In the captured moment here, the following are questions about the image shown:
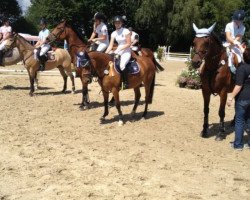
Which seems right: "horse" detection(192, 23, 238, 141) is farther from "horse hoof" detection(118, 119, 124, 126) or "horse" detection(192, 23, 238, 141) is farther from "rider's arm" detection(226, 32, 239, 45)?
"horse hoof" detection(118, 119, 124, 126)

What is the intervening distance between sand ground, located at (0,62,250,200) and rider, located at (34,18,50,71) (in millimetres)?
2366

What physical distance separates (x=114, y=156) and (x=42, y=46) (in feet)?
26.0

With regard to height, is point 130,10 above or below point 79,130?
above

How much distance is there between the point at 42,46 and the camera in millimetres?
14508

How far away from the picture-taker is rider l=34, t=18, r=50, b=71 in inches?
563

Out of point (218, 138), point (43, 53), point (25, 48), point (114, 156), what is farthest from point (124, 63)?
point (25, 48)

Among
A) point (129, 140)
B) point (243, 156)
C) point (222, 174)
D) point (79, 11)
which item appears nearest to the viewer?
point (222, 174)

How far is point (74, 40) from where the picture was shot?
12.9 meters

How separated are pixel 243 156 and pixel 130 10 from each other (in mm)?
46597

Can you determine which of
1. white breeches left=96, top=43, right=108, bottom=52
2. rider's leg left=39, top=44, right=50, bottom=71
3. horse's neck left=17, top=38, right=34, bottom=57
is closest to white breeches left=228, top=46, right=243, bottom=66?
white breeches left=96, top=43, right=108, bottom=52

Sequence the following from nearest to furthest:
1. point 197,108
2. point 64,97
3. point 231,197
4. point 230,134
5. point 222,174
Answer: point 231,197 < point 222,174 < point 230,134 < point 197,108 < point 64,97

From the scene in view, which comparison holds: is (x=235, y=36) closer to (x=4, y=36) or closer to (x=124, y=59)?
(x=124, y=59)

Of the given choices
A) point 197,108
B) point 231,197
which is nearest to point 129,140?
point 231,197

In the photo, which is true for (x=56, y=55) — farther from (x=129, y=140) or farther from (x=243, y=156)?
(x=243, y=156)
